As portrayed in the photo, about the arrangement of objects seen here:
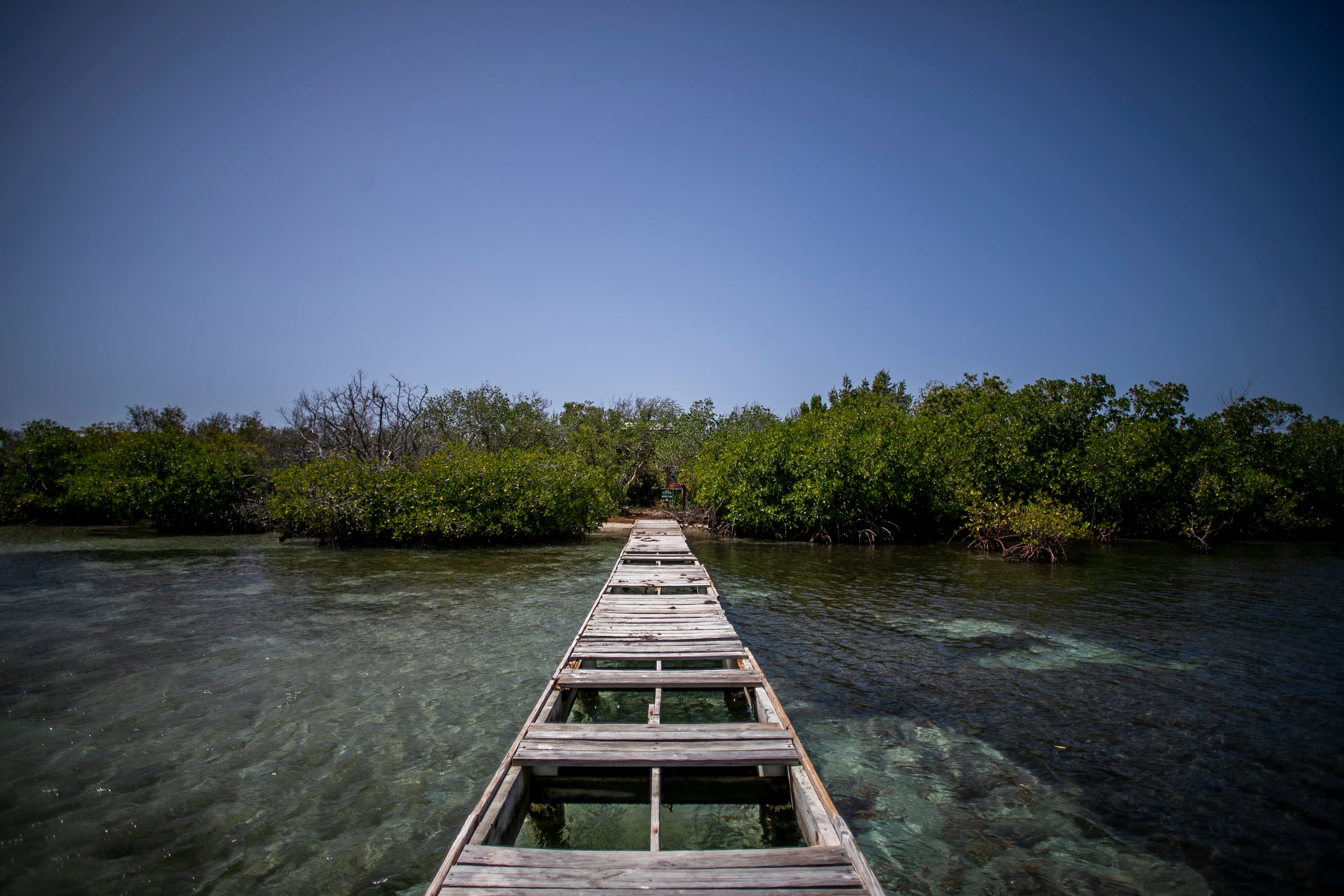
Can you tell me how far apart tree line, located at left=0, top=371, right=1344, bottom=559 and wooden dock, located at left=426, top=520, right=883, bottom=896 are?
11.7 metres

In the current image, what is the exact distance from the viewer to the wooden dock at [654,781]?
283 centimetres

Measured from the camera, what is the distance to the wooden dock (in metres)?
2.83

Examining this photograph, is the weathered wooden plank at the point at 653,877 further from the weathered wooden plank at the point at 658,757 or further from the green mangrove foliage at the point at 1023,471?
the green mangrove foliage at the point at 1023,471

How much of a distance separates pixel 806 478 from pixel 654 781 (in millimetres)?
15556

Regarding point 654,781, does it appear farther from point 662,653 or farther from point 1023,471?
point 1023,471

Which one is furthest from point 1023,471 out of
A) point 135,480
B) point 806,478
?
point 135,480

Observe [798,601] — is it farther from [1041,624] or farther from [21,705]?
[21,705]

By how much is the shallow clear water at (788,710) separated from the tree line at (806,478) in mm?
5572

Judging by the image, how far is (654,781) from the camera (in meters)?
3.88

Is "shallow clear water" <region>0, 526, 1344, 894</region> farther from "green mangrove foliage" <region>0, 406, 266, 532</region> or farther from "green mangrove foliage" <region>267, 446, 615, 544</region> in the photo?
"green mangrove foliage" <region>0, 406, 266, 532</region>

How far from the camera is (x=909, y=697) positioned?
6586mm

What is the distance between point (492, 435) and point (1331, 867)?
26.8 metres

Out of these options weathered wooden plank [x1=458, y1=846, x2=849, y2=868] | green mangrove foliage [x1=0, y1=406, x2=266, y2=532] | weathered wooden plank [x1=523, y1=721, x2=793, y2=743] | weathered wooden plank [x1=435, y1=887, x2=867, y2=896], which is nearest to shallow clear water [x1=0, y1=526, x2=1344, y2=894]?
weathered wooden plank [x1=523, y1=721, x2=793, y2=743]

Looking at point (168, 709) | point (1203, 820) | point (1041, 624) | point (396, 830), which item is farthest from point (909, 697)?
point (168, 709)
